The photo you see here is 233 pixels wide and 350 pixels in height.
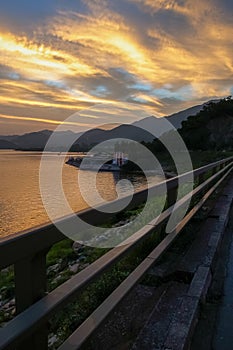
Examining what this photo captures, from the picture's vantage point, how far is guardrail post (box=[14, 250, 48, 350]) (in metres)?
1.58

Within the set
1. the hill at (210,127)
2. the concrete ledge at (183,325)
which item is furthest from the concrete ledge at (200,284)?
the hill at (210,127)

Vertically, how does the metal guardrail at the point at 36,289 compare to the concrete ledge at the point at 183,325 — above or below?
above

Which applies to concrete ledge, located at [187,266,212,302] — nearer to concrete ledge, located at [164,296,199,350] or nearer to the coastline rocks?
concrete ledge, located at [164,296,199,350]

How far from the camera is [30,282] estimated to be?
1.61 metres

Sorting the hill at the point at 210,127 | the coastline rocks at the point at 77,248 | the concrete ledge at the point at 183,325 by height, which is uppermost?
the hill at the point at 210,127

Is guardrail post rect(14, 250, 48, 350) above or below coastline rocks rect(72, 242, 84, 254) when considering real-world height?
above

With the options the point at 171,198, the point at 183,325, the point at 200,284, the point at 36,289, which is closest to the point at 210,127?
the point at 171,198

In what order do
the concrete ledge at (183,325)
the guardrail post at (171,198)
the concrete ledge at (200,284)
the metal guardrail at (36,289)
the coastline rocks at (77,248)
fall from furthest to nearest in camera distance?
1. the coastline rocks at (77,248)
2. the guardrail post at (171,198)
3. the concrete ledge at (200,284)
4. the concrete ledge at (183,325)
5. the metal guardrail at (36,289)

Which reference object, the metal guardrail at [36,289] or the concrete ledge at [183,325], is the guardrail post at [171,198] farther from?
the metal guardrail at [36,289]

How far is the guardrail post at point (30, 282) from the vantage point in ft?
5.19

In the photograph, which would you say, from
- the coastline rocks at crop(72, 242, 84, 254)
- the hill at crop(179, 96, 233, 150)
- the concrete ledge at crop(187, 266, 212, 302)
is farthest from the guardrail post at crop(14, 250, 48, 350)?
the hill at crop(179, 96, 233, 150)

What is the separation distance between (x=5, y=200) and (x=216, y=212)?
126ft

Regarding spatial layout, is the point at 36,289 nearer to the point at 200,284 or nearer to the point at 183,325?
the point at 183,325

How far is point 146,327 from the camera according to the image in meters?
2.97
